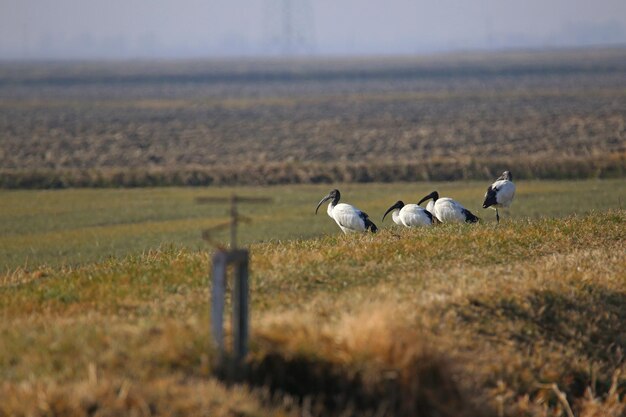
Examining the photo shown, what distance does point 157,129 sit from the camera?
238ft

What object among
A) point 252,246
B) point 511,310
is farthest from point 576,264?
point 252,246

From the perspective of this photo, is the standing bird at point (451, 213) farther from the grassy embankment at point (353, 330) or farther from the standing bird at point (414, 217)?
the grassy embankment at point (353, 330)

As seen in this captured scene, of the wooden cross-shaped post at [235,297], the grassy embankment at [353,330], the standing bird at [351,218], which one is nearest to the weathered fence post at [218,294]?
the wooden cross-shaped post at [235,297]

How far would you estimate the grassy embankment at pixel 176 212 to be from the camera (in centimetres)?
2656

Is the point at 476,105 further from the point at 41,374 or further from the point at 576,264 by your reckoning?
the point at 41,374

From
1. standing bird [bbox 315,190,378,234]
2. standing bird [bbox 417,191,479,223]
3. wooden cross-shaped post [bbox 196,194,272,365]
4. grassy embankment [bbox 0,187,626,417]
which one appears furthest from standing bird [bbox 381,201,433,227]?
wooden cross-shaped post [bbox 196,194,272,365]

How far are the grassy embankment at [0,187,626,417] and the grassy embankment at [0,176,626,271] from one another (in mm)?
10727

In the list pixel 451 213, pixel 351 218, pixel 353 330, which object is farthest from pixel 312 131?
pixel 353 330

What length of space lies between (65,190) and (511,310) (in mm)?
31466

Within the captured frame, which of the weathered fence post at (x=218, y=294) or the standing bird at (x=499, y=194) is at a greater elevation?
the weathered fence post at (x=218, y=294)

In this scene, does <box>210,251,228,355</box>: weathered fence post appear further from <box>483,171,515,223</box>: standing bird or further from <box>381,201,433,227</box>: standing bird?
<box>483,171,515,223</box>: standing bird

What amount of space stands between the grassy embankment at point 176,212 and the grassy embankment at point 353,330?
1073cm

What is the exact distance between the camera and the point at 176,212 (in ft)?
109

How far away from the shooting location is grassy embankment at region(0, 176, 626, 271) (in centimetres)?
2656
